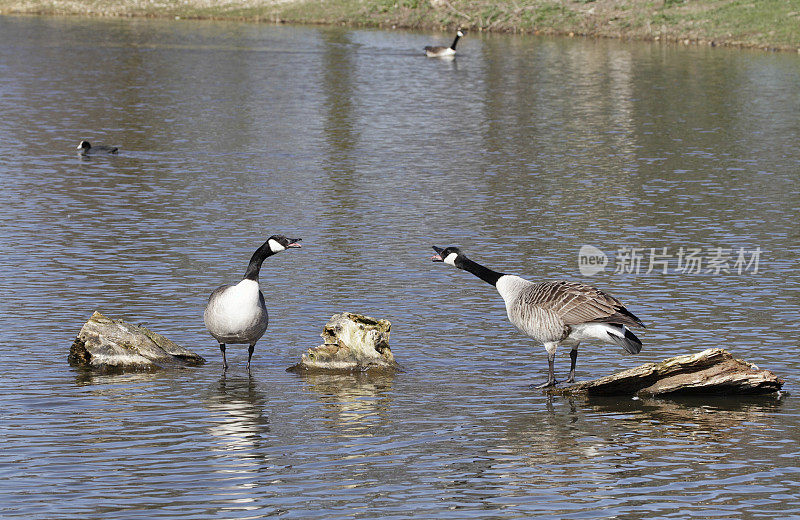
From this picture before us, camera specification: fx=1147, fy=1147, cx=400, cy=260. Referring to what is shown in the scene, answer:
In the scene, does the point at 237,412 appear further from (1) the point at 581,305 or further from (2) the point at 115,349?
(1) the point at 581,305

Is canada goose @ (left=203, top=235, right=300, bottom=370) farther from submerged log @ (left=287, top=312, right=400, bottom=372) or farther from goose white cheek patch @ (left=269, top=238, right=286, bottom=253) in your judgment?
submerged log @ (left=287, top=312, right=400, bottom=372)

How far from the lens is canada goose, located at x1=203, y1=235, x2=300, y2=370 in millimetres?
14891

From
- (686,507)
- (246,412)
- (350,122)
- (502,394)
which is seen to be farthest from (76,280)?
(350,122)

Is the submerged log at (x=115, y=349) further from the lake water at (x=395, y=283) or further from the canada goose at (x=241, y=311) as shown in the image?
the canada goose at (x=241, y=311)

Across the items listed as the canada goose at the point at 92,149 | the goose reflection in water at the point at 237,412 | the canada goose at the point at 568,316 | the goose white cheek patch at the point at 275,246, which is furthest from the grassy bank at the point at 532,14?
the goose reflection in water at the point at 237,412

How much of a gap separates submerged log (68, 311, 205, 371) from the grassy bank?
58.9 m

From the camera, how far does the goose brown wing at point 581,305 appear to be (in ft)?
44.7

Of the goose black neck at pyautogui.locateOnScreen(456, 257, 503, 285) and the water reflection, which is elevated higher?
the goose black neck at pyautogui.locateOnScreen(456, 257, 503, 285)

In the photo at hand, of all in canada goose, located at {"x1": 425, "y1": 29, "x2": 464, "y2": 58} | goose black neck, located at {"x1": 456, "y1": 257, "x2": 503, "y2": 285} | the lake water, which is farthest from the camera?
canada goose, located at {"x1": 425, "y1": 29, "x2": 464, "y2": 58}

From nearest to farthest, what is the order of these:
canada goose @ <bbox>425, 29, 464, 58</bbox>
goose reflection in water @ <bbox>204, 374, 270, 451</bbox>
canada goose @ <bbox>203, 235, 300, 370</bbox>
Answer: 1. goose reflection in water @ <bbox>204, 374, 270, 451</bbox>
2. canada goose @ <bbox>203, 235, 300, 370</bbox>
3. canada goose @ <bbox>425, 29, 464, 58</bbox>

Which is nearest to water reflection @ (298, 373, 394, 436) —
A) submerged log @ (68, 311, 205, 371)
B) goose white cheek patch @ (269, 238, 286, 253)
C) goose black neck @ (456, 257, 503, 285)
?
goose white cheek patch @ (269, 238, 286, 253)

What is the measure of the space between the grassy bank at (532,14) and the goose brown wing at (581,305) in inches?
2272

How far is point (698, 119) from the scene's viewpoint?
138ft

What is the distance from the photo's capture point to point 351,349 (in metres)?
15.7
